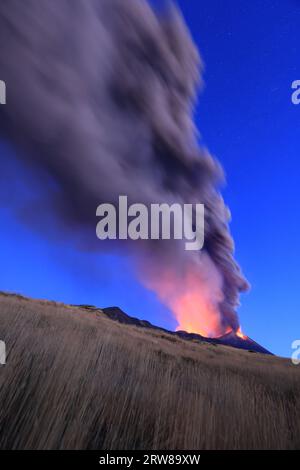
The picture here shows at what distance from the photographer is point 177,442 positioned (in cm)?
308

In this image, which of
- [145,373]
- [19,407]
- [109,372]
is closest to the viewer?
[19,407]

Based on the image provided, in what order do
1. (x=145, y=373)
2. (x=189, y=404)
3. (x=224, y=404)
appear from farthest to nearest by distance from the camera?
(x=145, y=373) → (x=224, y=404) → (x=189, y=404)

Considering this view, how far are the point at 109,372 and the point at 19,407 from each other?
67.1 inches

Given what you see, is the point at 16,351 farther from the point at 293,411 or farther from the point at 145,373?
the point at 293,411

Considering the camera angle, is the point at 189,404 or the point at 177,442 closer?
the point at 177,442
